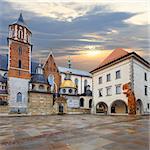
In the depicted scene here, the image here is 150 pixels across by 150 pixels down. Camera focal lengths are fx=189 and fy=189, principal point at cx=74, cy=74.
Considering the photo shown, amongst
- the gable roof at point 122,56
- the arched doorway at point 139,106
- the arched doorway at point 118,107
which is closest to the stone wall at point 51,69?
the gable roof at point 122,56

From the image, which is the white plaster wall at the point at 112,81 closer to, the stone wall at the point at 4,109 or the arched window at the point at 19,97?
the arched window at the point at 19,97

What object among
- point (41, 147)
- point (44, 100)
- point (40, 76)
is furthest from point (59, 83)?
point (41, 147)

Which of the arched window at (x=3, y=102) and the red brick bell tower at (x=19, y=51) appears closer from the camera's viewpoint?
the arched window at (x=3, y=102)

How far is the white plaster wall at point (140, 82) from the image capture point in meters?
27.4

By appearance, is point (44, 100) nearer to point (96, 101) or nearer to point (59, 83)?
point (96, 101)

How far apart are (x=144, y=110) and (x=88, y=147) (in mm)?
25335

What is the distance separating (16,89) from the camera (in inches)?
1502

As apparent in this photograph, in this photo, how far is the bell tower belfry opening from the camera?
37.6 m

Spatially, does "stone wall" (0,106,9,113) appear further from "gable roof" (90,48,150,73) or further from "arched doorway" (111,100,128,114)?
"arched doorway" (111,100,128,114)

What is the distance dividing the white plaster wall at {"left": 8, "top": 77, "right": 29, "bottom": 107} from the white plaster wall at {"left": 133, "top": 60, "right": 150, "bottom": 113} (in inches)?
874

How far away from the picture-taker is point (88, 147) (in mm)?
5613

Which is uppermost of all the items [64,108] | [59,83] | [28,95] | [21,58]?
[21,58]

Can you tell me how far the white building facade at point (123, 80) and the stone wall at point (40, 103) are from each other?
11.2 m

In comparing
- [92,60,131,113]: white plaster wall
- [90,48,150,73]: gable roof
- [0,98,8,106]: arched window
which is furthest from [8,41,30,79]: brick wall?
[92,60,131,113]: white plaster wall
